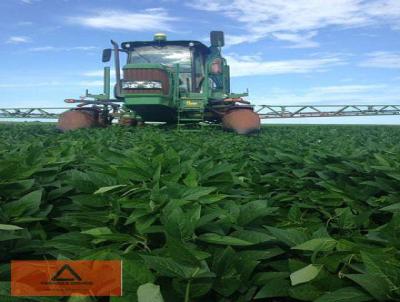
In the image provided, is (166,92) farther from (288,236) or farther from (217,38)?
(288,236)

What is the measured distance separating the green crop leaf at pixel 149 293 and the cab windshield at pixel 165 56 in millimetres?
12601

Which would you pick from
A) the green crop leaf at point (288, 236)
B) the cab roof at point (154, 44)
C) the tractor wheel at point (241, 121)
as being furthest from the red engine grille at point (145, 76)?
the green crop leaf at point (288, 236)

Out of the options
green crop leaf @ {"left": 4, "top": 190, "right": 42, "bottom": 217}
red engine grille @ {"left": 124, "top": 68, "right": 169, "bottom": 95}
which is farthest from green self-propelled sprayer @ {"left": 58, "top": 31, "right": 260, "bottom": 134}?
green crop leaf @ {"left": 4, "top": 190, "right": 42, "bottom": 217}

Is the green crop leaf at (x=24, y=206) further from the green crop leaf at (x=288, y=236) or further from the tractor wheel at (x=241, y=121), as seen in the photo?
the tractor wheel at (x=241, y=121)

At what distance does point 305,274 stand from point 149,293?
540mm

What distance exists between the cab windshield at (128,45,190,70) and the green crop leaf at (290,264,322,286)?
1243 centimetres

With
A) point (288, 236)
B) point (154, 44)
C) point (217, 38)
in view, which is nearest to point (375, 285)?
point (288, 236)

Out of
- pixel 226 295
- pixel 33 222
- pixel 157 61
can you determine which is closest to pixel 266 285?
pixel 226 295

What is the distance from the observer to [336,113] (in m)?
27.5

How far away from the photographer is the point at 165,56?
13.5 meters

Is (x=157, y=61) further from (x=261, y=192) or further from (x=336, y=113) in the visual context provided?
(x=336, y=113)

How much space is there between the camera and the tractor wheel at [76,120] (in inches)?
514

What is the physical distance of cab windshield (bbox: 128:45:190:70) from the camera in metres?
13.5

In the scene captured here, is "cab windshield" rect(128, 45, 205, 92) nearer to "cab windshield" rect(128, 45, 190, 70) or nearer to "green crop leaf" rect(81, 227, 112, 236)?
"cab windshield" rect(128, 45, 190, 70)
